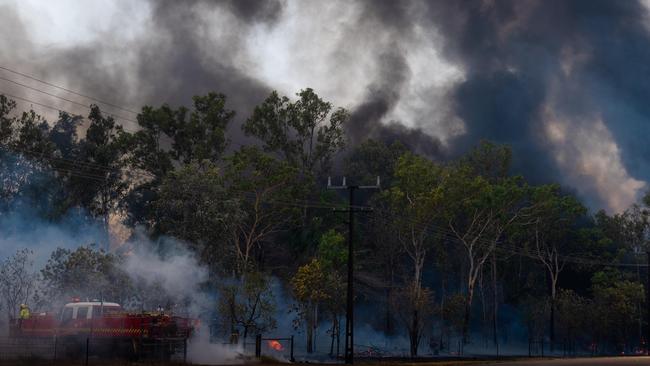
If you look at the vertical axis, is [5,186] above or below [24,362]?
above

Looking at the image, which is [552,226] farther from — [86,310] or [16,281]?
[86,310]

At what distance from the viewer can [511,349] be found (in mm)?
119312

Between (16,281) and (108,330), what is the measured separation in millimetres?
29654

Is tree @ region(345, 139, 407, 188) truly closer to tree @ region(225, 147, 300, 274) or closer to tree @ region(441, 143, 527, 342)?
tree @ region(441, 143, 527, 342)

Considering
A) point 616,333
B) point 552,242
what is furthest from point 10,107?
point 616,333

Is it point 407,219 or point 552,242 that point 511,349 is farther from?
point 407,219

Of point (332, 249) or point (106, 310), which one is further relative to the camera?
point (332, 249)

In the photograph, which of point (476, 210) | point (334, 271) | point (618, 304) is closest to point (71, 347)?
point (334, 271)

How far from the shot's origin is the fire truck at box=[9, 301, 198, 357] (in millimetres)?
43312

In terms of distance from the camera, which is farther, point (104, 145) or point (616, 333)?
point (616, 333)

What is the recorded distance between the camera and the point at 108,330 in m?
43.7

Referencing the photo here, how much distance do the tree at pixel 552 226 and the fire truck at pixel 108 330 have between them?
71292 millimetres

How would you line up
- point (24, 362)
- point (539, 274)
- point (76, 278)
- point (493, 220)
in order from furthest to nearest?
point (539, 274) < point (493, 220) < point (76, 278) < point (24, 362)

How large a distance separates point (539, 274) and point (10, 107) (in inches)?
3094
